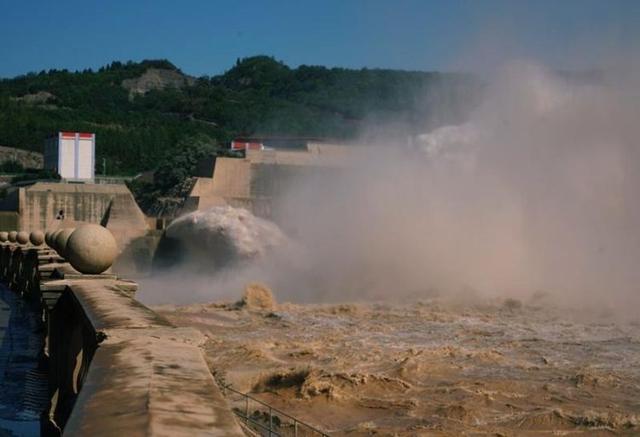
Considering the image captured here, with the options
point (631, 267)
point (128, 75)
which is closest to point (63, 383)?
point (631, 267)

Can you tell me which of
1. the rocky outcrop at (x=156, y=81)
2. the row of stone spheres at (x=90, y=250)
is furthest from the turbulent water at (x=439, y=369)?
the rocky outcrop at (x=156, y=81)

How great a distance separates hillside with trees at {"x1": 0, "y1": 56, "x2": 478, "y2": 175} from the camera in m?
52.2

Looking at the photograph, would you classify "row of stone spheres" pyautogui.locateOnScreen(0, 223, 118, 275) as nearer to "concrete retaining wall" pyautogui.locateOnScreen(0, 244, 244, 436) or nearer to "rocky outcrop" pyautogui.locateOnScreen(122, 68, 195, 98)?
"concrete retaining wall" pyautogui.locateOnScreen(0, 244, 244, 436)

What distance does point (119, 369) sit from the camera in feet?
13.3

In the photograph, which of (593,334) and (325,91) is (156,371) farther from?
(325,91)

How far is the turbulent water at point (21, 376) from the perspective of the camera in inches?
267

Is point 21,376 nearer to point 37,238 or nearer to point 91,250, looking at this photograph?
point 91,250

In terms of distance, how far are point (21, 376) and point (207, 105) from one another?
385 feet

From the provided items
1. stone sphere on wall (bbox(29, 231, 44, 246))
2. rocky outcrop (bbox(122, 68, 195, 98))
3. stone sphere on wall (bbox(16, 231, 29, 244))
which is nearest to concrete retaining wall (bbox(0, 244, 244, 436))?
stone sphere on wall (bbox(29, 231, 44, 246))

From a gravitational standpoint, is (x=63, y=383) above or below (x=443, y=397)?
above

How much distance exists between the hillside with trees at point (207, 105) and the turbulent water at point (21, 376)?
72.5 feet

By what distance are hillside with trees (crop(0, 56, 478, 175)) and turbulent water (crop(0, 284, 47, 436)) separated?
72.5 feet

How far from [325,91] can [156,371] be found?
85464 mm

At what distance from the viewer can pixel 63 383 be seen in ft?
21.8
